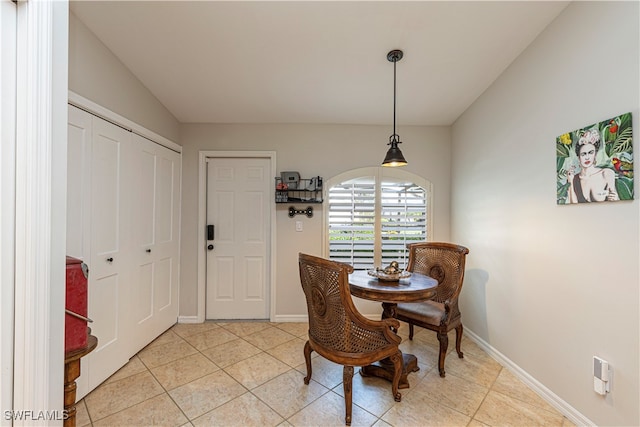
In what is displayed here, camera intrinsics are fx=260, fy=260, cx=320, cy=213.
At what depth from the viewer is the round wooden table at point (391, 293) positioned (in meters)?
1.77

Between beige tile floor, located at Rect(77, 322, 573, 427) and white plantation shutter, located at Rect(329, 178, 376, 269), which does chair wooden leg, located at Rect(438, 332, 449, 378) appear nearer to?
beige tile floor, located at Rect(77, 322, 573, 427)

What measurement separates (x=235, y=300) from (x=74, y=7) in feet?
9.55

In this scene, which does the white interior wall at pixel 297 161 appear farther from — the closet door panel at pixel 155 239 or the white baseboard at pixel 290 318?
the closet door panel at pixel 155 239

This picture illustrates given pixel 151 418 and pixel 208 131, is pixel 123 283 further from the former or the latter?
pixel 208 131

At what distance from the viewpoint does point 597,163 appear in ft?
4.82

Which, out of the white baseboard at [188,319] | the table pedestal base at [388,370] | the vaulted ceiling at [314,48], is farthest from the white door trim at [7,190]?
the white baseboard at [188,319]

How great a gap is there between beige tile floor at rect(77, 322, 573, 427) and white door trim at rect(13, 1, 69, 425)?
1230 mm

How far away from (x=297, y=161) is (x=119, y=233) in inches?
75.9

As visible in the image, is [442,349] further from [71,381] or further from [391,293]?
[71,381]

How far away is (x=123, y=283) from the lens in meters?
2.24

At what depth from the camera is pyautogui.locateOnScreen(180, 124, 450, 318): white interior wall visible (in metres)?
3.17

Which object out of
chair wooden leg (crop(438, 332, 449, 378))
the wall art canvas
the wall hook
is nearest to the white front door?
the wall hook

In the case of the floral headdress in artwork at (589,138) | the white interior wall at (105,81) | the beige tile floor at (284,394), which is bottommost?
the beige tile floor at (284,394)

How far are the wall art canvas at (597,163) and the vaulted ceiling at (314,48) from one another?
864 millimetres
